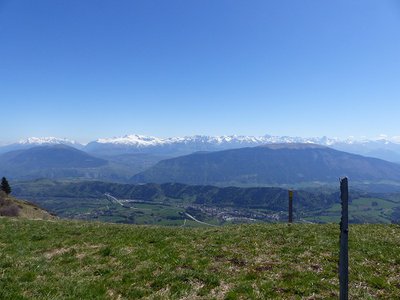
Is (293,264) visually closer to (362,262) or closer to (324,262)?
(324,262)

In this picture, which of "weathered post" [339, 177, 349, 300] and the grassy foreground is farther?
the grassy foreground

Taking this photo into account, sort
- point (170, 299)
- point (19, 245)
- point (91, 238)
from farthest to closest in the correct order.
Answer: point (91, 238) → point (19, 245) → point (170, 299)

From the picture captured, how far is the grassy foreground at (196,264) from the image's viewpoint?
15758 millimetres

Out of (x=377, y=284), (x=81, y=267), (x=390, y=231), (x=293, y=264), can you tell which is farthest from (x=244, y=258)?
(x=390, y=231)

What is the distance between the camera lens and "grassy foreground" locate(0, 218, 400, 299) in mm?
15758

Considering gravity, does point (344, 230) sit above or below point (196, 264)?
above

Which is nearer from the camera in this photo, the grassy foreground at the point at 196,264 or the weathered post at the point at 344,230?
the weathered post at the point at 344,230

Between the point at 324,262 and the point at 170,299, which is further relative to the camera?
the point at 324,262

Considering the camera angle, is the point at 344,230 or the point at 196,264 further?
the point at 196,264

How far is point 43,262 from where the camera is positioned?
1983cm

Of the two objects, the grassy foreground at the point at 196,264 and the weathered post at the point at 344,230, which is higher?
the weathered post at the point at 344,230

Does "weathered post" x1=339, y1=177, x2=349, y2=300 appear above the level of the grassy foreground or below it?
above

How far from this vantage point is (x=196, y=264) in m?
19.2

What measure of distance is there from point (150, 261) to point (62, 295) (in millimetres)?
5394
